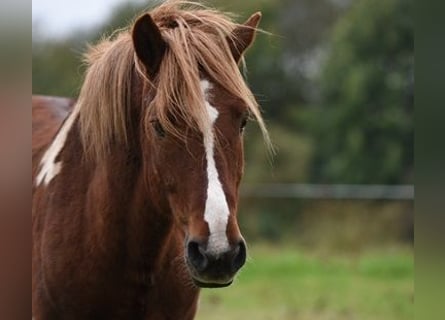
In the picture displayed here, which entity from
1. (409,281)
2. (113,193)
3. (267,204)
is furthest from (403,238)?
(113,193)

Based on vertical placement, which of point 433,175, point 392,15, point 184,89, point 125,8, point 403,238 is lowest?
point 403,238

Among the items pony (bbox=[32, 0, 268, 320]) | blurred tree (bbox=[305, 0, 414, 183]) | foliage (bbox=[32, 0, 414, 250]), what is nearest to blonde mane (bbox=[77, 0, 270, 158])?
pony (bbox=[32, 0, 268, 320])

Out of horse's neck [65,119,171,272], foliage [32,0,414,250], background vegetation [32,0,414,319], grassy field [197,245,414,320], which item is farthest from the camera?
foliage [32,0,414,250]

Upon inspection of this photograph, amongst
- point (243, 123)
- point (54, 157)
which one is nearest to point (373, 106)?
point (54, 157)

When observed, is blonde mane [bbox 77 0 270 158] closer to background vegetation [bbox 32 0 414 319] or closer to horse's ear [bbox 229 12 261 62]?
horse's ear [bbox 229 12 261 62]

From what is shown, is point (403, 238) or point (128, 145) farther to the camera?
point (403, 238)

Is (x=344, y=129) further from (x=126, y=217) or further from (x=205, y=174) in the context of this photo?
(x=205, y=174)

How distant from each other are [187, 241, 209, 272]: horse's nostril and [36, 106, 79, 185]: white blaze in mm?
844

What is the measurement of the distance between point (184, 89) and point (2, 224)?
1384 mm

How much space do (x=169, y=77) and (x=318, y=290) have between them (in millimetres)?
5636

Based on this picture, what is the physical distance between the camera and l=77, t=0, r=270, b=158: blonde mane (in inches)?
83.7

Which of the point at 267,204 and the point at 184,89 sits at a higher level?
the point at 184,89

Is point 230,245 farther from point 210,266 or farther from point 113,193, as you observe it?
point 113,193

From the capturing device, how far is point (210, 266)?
1897 millimetres
